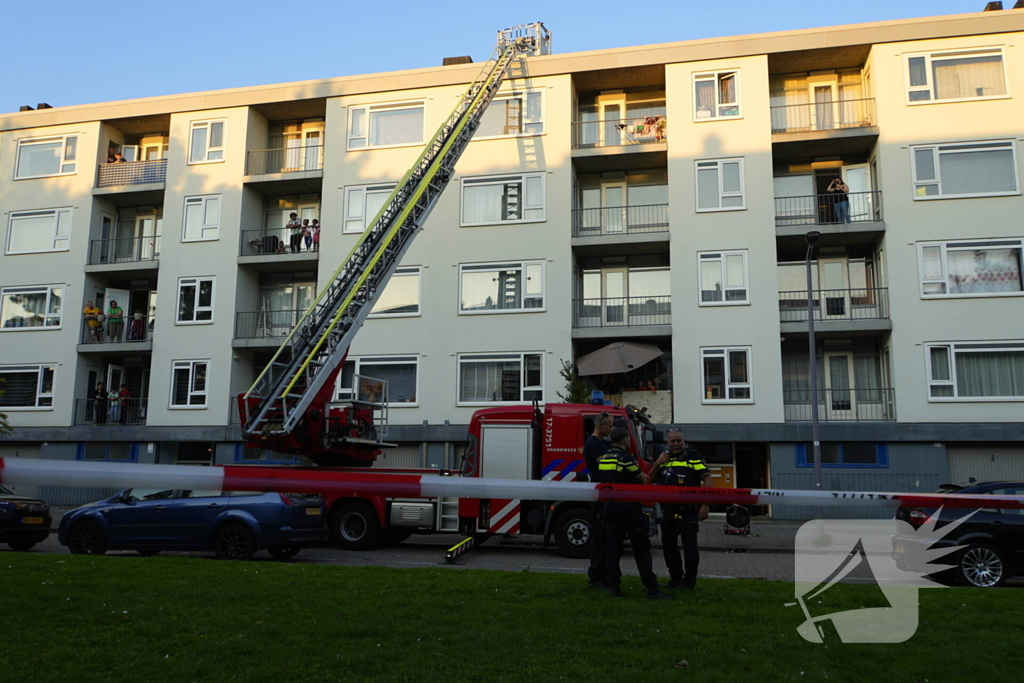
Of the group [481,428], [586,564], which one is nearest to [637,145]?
[481,428]

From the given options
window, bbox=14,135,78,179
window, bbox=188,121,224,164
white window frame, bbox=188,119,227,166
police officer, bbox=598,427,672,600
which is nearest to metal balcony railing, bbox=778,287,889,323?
police officer, bbox=598,427,672,600

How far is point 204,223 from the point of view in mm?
29250

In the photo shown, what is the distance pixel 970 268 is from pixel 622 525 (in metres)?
19.6

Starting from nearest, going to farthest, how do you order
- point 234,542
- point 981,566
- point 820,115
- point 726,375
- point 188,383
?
point 981,566 → point 234,542 → point 726,375 → point 820,115 → point 188,383

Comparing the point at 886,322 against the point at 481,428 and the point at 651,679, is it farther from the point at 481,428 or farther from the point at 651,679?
the point at 651,679

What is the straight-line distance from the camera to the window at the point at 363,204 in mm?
27656

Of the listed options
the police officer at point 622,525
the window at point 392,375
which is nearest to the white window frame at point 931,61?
the window at point 392,375

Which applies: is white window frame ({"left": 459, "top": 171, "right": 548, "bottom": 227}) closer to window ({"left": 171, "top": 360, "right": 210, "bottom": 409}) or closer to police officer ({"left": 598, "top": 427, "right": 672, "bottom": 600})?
window ({"left": 171, "top": 360, "right": 210, "bottom": 409})

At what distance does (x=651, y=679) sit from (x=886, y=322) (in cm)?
2109

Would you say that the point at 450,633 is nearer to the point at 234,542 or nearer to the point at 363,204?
the point at 234,542

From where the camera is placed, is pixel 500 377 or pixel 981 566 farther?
pixel 500 377

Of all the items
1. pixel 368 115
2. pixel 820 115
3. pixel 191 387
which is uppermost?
pixel 368 115

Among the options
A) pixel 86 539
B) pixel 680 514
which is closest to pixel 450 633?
pixel 680 514

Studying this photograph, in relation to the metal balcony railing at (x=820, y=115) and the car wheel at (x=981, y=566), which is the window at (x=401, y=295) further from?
the car wheel at (x=981, y=566)
